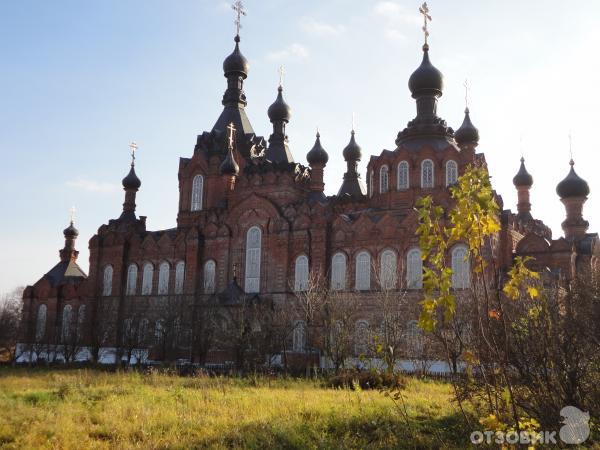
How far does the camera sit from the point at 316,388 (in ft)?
50.9

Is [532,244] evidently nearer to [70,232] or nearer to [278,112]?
[278,112]

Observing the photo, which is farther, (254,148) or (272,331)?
(254,148)

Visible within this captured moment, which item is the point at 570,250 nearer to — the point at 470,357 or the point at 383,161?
the point at 383,161

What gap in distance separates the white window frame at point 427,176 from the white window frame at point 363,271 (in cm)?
433

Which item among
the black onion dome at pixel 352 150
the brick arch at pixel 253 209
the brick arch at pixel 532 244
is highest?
the black onion dome at pixel 352 150

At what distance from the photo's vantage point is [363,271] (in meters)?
26.8

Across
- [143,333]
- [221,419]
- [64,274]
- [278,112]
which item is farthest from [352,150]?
[221,419]

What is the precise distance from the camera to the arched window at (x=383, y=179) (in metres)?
29.3

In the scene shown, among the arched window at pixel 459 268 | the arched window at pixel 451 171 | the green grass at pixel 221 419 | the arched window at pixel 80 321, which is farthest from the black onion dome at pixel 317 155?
the green grass at pixel 221 419

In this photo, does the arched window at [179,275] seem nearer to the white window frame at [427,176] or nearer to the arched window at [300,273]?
the arched window at [300,273]

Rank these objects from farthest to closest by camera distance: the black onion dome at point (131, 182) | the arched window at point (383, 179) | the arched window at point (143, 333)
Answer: the black onion dome at point (131, 182)
the arched window at point (383, 179)
the arched window at point (143, 333)

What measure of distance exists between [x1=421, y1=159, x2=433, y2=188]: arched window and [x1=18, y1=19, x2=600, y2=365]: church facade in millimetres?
66

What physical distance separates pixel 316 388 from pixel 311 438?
6069mm

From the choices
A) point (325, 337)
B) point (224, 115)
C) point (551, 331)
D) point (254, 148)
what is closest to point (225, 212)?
point (254, 148)
